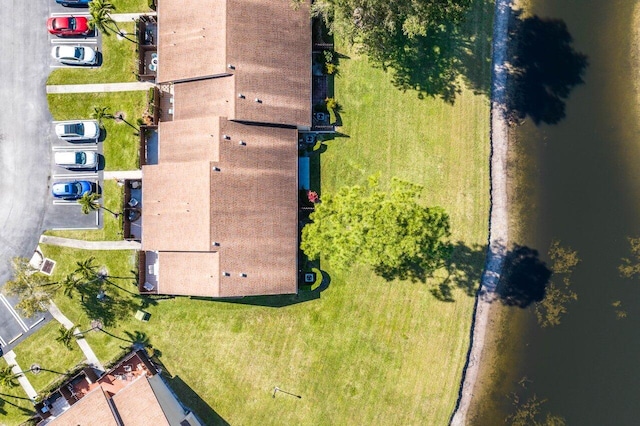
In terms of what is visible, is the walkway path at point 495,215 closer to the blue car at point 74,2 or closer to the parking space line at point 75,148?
the parking space line at point 75,148

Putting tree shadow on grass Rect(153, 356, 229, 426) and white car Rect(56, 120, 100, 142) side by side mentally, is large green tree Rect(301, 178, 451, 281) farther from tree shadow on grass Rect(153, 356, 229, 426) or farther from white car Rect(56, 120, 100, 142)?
white car Rect(56, 120, 100, 142)

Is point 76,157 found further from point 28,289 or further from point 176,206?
point 28,289

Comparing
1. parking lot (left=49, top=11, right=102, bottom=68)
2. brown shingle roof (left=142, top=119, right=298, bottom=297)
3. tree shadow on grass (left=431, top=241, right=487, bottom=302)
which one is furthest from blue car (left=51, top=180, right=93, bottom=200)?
tree shadow on grass (left=431, top=241, right=487, bottom=302)

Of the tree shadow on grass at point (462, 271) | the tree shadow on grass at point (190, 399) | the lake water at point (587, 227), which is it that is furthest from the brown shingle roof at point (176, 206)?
the lake water at point (587, 227)

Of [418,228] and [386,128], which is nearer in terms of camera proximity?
[418,228]

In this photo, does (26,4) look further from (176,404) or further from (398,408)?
(398,408)

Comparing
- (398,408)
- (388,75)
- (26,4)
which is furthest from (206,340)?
(26,4)
